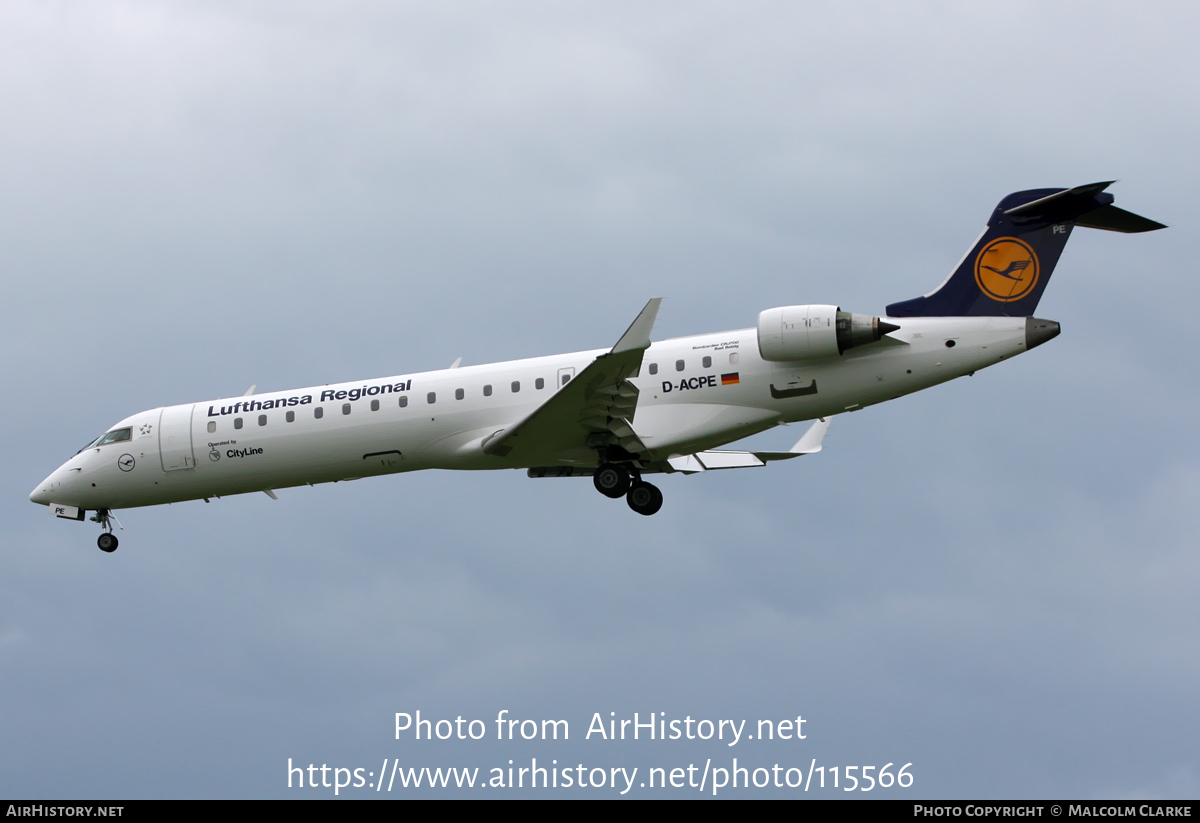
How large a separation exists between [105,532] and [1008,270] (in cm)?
1982

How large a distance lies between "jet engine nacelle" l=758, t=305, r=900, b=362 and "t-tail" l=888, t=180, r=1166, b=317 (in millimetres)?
1146

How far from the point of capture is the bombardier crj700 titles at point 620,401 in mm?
21469

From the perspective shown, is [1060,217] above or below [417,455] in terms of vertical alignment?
above

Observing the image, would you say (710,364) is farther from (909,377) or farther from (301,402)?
(301,402)

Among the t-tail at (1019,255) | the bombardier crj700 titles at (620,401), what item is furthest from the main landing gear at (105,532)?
the t-tail at (1019,255)

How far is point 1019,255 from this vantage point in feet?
71.9

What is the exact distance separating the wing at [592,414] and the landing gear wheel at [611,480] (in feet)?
1.66

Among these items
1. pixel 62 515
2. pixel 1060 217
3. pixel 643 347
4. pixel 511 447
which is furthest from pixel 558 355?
pixel 62 515

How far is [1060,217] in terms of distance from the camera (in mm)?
21797

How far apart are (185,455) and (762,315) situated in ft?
Answer: 41.0

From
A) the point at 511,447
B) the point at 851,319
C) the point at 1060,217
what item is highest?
the point at 1060,217

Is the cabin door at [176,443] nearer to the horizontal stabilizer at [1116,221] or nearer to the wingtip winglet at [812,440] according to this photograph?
the wingtip winglet at [812,440]

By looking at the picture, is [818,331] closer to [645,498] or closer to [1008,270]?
[1008,270]

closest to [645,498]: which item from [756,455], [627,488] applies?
[627,488]
